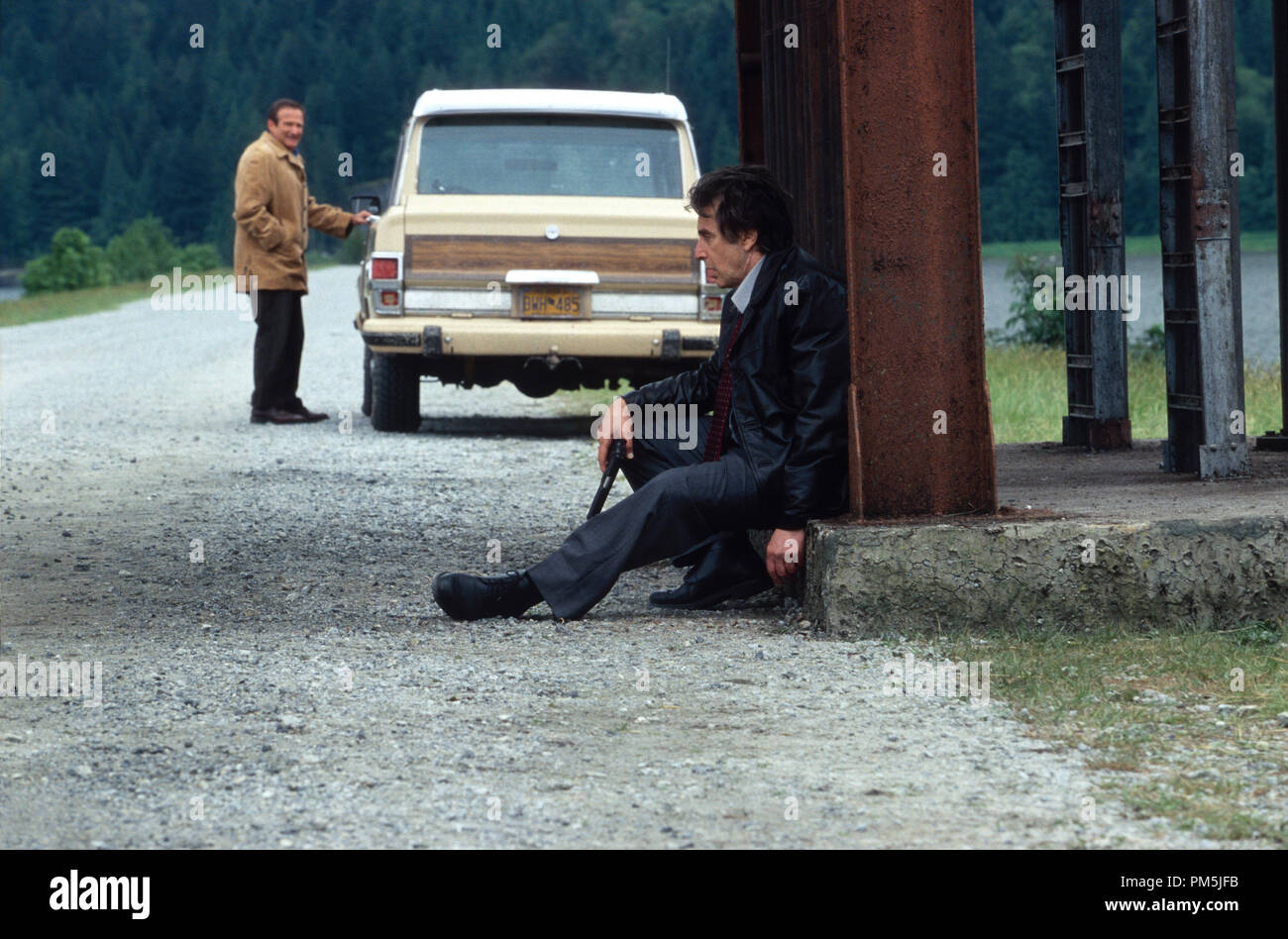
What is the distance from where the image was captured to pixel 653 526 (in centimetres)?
557

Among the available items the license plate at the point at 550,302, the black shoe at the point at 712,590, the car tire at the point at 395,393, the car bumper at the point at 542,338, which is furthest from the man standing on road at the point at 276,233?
the black shoe at the point at 712,590

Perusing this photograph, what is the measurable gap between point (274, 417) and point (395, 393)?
52.6 inches

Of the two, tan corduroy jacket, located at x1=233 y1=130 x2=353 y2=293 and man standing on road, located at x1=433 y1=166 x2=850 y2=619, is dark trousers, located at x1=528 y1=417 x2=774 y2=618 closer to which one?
man standing on road, located at x1=433 y1=166 x2=850 y2=619

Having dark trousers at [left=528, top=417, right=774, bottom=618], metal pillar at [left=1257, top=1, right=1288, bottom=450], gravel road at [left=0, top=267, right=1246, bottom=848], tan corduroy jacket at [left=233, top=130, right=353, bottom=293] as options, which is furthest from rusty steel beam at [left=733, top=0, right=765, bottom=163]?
tan corduroy jacket at [left=233, top=130, right=353, bottom=293]

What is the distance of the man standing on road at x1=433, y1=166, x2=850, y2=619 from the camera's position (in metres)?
5.57

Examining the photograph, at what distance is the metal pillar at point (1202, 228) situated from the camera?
21.6 ft

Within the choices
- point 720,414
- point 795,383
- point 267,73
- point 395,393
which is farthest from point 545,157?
point 267,73

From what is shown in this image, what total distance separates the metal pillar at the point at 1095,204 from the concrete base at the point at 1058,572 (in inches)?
131

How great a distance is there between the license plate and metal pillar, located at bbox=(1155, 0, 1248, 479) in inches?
193

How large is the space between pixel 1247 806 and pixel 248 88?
493ft

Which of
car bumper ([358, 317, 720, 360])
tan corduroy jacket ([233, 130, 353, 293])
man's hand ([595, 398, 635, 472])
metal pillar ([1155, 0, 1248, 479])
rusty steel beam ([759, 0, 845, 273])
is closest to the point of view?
man's hand ([595, 398, 635, 472])
